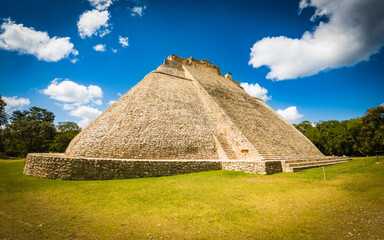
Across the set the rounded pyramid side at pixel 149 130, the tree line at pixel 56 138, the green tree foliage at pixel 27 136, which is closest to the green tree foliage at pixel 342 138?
the tree line at pixel 56 138

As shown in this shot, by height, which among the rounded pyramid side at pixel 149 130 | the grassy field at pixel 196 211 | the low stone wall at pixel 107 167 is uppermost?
the rounded pyramid side at pixel 149 130

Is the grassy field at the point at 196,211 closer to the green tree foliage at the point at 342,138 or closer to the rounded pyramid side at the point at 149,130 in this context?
the rounded pyramid side at the point at 149,130

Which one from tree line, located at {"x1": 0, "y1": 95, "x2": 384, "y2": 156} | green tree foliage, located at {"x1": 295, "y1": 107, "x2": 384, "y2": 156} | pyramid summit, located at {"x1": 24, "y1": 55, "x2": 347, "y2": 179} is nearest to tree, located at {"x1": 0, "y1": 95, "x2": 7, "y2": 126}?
tree line, located at {"x1": 0, "y1": 95, "x2": 384, "y2": 156}

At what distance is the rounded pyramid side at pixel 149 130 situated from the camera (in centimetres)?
1059

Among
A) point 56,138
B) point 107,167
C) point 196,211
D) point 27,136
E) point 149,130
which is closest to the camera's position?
point 196,211

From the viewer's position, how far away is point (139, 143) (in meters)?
11.0

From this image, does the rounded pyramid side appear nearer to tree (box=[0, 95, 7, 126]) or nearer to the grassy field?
the grassy field

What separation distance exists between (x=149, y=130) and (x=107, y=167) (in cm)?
410

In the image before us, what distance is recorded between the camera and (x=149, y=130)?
1192 cm

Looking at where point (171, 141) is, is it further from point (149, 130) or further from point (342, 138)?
point (342, 138)

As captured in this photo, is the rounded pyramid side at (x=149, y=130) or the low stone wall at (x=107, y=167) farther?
the rounded pyramid side at (x=149, y=130)

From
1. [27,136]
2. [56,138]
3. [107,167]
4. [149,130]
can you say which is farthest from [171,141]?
[27,136]

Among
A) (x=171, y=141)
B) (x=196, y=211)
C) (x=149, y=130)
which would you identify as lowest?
(x=196, y=211)

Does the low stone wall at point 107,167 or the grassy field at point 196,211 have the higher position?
the low stone wall at point 107,167
